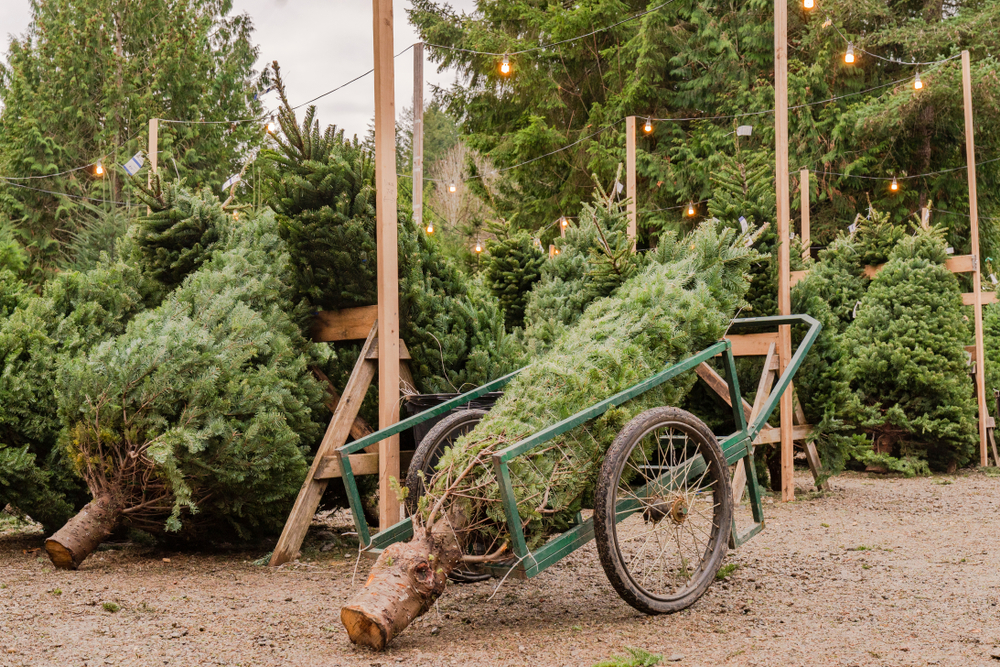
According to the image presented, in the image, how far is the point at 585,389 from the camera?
11.7 feet

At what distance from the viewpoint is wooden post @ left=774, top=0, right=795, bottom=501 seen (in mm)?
6777

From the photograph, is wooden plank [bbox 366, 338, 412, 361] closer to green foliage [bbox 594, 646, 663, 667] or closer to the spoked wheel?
the spoked wheel

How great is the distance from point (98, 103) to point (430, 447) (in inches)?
827

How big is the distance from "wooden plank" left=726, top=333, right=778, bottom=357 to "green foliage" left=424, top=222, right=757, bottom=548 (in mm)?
2537

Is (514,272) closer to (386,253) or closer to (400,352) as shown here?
(400,352)

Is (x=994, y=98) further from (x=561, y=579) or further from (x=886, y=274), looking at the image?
(x=561, y=579)

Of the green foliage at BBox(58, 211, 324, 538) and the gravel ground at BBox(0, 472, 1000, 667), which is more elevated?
the green foliage at BBox(58, 211, 324, 538)

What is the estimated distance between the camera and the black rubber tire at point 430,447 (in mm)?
4020

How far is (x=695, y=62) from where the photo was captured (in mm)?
19094

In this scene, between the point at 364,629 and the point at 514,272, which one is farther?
the point at 514,272

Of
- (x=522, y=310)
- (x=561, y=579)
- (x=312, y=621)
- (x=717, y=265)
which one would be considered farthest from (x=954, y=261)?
(x=312, y=621)

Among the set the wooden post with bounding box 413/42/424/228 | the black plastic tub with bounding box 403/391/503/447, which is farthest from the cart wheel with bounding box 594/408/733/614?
the wooden post with bounding box 413/42/424/228

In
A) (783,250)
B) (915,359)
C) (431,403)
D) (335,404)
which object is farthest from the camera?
(915,359)

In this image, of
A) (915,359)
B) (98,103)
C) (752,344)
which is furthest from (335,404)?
(98,103)
